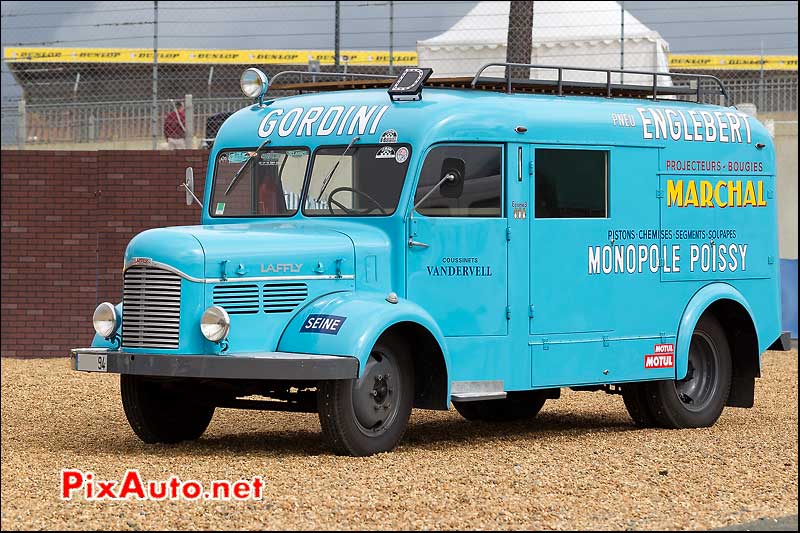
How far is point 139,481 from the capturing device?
8.56 meters

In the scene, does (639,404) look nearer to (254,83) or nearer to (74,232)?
(254,83)

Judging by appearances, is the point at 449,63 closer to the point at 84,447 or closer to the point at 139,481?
the point at 84,447

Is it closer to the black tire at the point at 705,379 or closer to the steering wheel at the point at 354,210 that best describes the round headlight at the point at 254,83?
the steering wheel at the point at 354,210

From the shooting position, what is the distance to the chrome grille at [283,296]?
31.6 ft

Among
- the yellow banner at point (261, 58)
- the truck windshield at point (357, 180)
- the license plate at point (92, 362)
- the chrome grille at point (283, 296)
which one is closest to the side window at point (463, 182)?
the truck windshield at point (357, 180)

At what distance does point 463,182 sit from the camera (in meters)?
10.5

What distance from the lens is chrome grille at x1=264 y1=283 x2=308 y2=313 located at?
9617 millimetres

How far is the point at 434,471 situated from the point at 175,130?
35.6ft

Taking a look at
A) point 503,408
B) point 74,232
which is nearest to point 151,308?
point 503,408

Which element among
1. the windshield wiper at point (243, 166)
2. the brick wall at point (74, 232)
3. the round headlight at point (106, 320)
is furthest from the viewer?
the brick wall at point (74, 232)

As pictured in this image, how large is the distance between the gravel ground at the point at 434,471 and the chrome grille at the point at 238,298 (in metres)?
0.94

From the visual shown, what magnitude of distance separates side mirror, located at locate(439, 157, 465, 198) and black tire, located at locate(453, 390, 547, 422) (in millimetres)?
2576

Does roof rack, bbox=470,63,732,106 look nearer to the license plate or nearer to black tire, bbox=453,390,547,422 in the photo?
black tire, bbox=453,390,547,422

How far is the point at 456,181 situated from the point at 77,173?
879 centimetres
